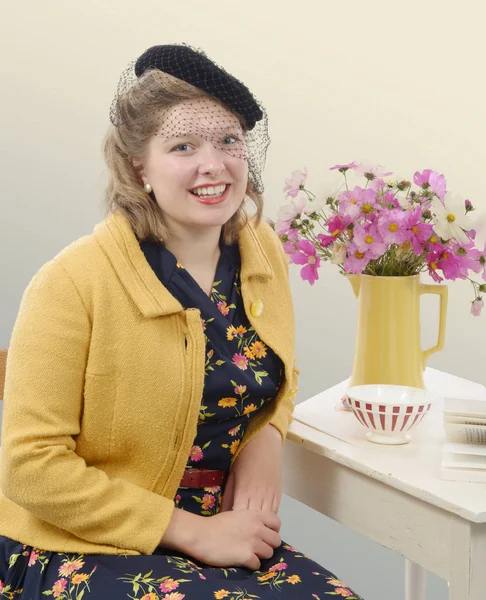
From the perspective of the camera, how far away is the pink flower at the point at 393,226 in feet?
5.38

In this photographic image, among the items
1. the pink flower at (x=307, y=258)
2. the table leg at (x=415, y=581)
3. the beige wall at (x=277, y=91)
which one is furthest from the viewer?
the beige wall at (x=277, y=91)

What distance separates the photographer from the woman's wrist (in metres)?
1.40

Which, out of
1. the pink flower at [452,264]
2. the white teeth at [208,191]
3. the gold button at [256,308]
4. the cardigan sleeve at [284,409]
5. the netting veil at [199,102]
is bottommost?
the cardigan sleeve at [284,409]

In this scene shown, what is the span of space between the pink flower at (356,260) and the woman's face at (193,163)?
0.27 meters

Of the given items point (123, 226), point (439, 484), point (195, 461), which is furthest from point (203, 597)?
point (123, 226)

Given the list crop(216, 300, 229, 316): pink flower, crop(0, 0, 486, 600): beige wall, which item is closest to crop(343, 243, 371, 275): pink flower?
crop(216, 300, 229, 316): pink flower

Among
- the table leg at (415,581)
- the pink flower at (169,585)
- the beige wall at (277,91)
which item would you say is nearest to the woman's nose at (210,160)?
the pink flower at (169,585)

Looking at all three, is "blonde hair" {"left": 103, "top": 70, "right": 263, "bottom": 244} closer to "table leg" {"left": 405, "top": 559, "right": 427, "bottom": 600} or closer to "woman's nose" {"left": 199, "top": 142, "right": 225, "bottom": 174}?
"woman's nose" {"left": 199, "top": 142, "right": 225, "bottom": 174}

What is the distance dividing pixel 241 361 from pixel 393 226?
35cm

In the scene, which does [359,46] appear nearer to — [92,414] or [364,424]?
[364,424]

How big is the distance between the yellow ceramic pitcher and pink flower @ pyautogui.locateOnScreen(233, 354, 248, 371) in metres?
0.30

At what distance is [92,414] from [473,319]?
1524 millimetres

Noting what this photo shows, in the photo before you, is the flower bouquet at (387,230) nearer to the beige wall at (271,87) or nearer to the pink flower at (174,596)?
the pink flower at (174,596)

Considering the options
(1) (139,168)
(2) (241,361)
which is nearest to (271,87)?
(1) (139,168)
